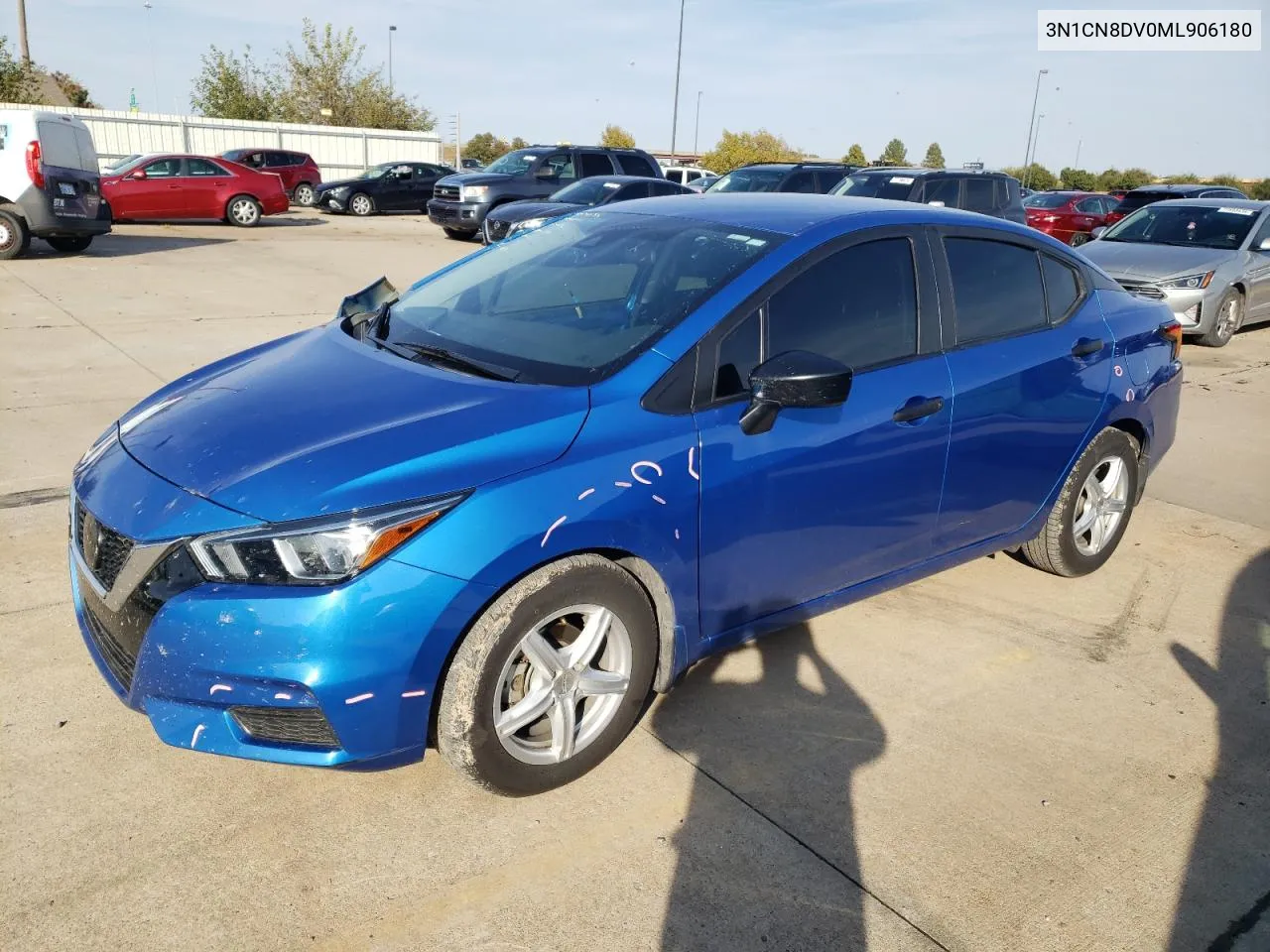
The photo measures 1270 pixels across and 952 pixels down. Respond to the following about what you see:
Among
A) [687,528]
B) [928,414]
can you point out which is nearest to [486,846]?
[687,528]

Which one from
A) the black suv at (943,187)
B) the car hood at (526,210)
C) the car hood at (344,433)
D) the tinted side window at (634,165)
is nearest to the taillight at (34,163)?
the car hood at (526,210)

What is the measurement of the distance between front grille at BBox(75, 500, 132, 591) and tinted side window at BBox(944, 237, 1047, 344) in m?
2.84

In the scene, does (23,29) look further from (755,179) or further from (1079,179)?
(1079,179)

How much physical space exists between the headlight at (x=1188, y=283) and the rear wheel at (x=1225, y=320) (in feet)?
1.28

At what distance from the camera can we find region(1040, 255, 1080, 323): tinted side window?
421cm

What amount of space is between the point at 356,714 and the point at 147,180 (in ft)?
65.1

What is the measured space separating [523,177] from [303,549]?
17058 mm

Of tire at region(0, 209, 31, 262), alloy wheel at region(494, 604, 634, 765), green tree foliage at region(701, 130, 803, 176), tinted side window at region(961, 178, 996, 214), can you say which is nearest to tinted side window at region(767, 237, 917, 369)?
alloy wheel at region(494, 604, 634, 765)

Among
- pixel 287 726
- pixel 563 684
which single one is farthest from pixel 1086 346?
pixel 287 726

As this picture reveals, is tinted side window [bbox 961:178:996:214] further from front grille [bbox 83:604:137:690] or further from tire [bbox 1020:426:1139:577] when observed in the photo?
front grille [bbox 83:604:137:690]

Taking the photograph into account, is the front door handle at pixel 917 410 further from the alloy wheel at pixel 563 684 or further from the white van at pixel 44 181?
the white van at pixel 44 181

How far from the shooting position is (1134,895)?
2670mm

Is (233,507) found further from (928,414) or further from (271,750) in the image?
(928,414)

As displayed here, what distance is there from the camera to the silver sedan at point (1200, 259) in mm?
10594
